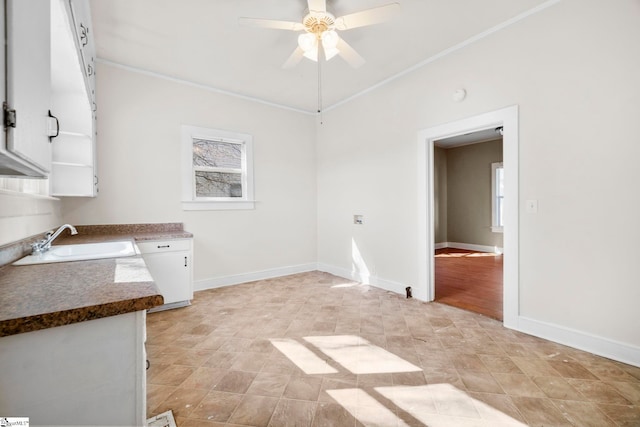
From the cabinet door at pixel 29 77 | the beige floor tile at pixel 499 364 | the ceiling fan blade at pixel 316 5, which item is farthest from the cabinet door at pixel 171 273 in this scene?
the beige floor tile at pixel 499 364

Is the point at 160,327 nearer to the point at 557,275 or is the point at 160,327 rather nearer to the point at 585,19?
the point at 557,275

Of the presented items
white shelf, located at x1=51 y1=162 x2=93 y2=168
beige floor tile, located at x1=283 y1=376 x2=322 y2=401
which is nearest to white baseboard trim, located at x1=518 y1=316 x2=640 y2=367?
beige floor tile, located at x1=283 y1=376 x2=322 y2=401

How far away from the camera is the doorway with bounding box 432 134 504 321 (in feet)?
17.7

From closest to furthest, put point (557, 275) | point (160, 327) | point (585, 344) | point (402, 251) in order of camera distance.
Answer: point (585, 344) → point (557, 275) → point (160, 327) → point (402, 251)

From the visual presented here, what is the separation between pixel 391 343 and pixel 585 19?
2.96 m

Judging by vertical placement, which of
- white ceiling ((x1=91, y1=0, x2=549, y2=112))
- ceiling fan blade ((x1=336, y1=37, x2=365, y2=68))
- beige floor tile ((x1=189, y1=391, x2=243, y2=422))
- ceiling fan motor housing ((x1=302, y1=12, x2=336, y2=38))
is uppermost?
white ceiling ((x1=91, y1=0, x2=549, y2=112))

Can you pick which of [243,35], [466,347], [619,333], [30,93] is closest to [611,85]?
[619,333]

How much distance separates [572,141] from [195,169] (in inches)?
158

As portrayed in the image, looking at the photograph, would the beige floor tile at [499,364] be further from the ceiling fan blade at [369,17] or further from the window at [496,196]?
the window at [496,196]

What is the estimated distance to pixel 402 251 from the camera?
3.55 metres

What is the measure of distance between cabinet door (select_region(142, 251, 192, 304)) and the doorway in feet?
12.1

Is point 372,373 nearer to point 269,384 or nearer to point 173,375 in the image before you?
point 269,384

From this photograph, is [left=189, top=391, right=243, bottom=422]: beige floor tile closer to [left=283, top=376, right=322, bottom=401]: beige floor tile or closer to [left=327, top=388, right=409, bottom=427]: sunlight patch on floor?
[left=283, top=376, right=322, bottom=401]: beige floor tile

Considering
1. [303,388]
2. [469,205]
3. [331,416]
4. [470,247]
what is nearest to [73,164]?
[303,388]
